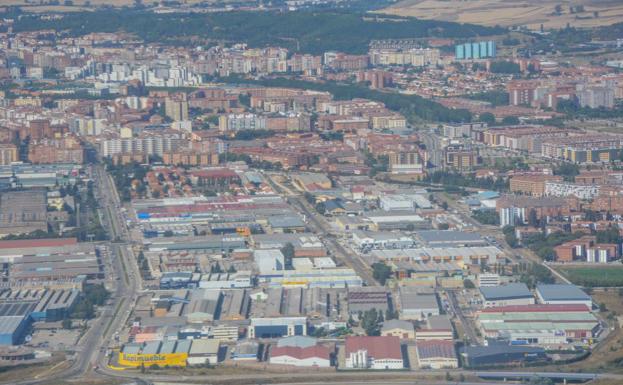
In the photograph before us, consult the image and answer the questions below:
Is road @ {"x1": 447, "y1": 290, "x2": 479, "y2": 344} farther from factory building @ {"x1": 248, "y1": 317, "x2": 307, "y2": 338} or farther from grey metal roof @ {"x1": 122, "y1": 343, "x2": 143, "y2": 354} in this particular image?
grey metal roof @ {"x1": 122, "y1": 343, "x2": 143, "y2": 354}

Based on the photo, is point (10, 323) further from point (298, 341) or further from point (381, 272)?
point (381, 272)

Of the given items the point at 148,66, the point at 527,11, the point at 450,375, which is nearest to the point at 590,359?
Result: the point at 450,375

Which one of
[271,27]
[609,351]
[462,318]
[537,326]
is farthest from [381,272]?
[271,27]

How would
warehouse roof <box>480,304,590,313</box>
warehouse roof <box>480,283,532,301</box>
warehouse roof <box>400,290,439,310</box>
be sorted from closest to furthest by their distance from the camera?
warehouse roof <box>480,304,590,313</box> → warehouse roof <box>400,290,439,310</box> → warehouse roof <box>480,283,532,301</box>

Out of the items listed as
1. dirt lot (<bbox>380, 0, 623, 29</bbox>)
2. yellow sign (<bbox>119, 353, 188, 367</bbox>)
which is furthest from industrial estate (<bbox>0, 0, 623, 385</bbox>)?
dirt lot (<bbox>380, 0, 623, 29</bbox>)

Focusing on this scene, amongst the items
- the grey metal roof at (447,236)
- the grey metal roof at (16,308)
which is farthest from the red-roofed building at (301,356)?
the grey metal roof at (447,236)

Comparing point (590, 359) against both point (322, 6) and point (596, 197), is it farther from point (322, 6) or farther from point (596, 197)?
point (322, 6)
